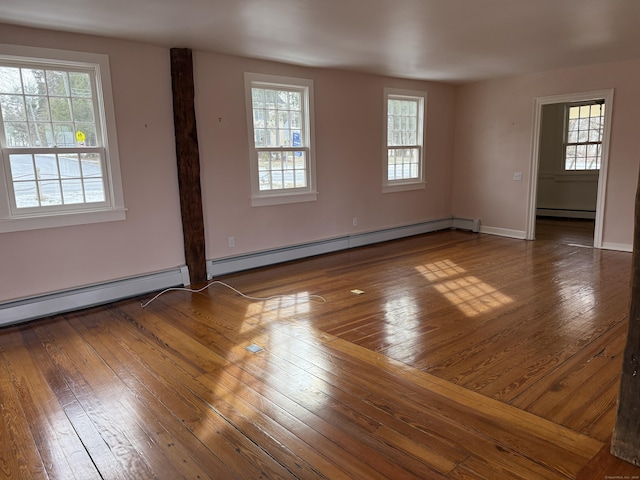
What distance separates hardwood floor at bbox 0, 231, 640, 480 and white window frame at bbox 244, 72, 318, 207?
141cm

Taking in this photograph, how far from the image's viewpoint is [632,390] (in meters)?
1.90

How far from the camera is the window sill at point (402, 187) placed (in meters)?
7.04

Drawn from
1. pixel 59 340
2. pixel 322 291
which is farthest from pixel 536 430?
pixel 59 340

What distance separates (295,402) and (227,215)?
314 centimetres

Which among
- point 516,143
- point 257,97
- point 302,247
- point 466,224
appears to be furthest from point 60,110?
point 466,224

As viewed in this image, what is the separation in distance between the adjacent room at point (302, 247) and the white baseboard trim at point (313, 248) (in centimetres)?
3

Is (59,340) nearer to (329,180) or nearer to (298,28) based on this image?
(298,28)

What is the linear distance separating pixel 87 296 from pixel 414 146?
5.36 m

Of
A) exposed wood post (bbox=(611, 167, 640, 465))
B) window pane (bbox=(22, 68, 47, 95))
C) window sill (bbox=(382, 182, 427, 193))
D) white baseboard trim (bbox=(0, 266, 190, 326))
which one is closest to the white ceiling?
window pane (bbox=(22, 68, 47, 95))

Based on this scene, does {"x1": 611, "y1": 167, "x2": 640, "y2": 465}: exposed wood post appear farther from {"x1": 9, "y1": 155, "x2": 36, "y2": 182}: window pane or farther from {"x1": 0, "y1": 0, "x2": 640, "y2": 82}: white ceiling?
{"x1": 9, "y1": 155, "x2": 36, "y2": 182}: window pane

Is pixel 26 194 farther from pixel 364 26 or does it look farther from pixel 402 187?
pixel 402 187

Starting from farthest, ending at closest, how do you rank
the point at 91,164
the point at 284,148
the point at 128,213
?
the point at 284,148
the point at 128,213
the point at 91,164

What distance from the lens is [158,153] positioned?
182 inches

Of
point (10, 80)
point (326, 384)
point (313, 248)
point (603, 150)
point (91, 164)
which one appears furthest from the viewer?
point (313, 248)
